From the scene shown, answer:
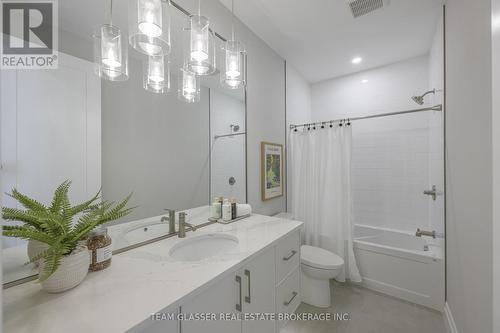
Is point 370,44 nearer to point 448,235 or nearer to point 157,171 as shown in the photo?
point 448,235

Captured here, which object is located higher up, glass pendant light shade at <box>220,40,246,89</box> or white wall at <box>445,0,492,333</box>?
glass pendant light shade at <box>220,40,246,89</box>

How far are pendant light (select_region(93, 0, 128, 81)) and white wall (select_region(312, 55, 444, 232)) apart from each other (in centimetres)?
291

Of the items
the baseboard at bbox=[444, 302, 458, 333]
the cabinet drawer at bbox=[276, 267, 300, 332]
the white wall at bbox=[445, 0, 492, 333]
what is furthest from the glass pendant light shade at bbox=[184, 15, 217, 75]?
the baseboard at bbox=[444, 302, 458, 333]

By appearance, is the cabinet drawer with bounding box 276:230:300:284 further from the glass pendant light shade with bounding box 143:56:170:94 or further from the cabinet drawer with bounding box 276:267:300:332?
the glass pendant light shade with bounding box 143:56:170:94

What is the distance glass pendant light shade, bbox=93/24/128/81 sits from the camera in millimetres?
946

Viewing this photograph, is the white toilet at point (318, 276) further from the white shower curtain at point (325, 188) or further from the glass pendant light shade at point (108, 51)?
the glass pendant light shade at point (108, 51)

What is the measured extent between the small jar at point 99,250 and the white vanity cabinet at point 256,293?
424 mm

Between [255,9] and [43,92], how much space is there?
168 cm

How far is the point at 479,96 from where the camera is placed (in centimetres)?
99

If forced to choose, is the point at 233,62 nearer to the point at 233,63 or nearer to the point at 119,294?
the point at 233,63

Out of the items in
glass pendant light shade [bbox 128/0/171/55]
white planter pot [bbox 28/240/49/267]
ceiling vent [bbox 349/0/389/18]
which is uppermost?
ceiling vent [bbox 349/0/389/18]

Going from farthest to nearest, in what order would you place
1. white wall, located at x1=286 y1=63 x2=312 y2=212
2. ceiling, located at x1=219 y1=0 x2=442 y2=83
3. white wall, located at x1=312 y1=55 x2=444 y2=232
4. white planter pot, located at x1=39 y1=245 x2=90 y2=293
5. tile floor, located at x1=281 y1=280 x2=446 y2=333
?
white wall, located at x1=286 y1=63 x2=312 y2=212, white wall, located at x1=312 y1=55 x2=444 y2=232, ceiling, located at x1=219 y1=0 x2=442 y2=83, tile floor, located at x1=281 y1=280 x2=446 y2=333, white planter pot, located at x1=39 y1=245 x2=90 y2=293

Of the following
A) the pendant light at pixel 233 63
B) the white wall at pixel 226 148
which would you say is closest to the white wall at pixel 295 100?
the white wall at pixel 226 148

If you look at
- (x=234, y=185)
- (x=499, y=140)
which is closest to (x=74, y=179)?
(x=234, y=185)
